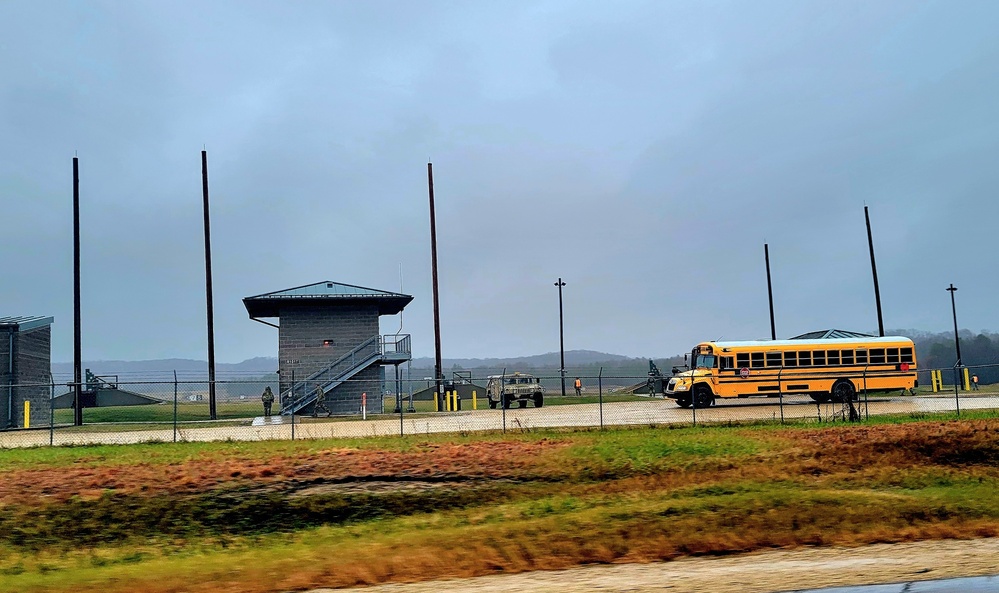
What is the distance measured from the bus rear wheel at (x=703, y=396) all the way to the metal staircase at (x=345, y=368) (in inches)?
596

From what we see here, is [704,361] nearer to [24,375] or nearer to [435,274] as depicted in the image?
[435,274]

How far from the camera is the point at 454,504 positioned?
17.0 meters

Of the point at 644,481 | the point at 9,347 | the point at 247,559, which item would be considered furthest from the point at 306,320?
the point at 247,559

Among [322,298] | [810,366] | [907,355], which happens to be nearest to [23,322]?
[322,298]

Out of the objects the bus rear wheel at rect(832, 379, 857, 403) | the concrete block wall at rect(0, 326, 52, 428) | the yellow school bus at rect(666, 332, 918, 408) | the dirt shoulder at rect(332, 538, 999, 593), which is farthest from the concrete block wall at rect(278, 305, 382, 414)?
the dirt shoulder at rect(332, 538, 999, 593)

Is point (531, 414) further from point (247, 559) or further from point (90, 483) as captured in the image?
point (247, 559)

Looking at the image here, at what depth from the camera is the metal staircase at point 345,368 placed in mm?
40969

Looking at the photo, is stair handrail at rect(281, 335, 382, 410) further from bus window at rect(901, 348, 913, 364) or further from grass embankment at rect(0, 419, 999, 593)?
bus window at rect(901, 348, 913, 364)

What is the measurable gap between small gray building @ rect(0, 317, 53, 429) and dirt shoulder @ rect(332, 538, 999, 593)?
99.0 feet

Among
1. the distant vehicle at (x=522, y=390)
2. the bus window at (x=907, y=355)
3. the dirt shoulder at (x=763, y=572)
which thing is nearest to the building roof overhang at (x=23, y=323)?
the distant vehicle at (x=522, y=390)

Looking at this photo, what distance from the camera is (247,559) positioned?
12758 mm

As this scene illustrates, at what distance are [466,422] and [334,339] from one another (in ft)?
45.4

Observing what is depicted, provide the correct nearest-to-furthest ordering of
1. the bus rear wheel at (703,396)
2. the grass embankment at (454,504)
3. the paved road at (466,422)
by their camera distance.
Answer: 1. the grass embankment at (454,504)
2. the paved road at (466,422)
3. the bus rear wheel at (703,396)

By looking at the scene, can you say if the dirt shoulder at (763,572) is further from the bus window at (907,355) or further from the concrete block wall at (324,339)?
the concrete block wall at (324,339)
